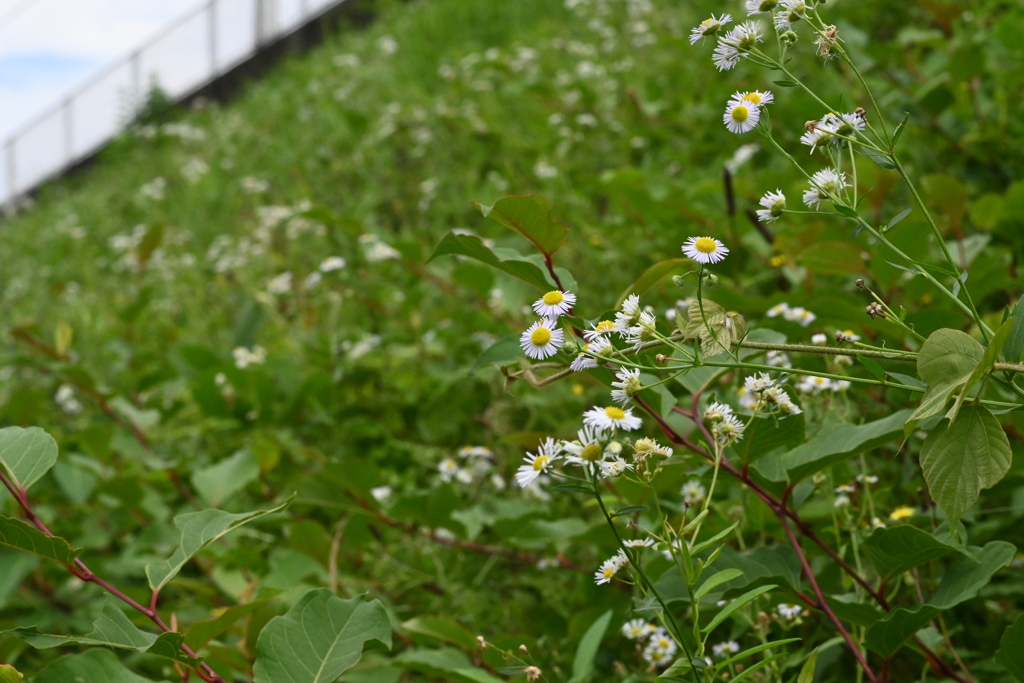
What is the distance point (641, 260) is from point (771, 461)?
170 centimetres

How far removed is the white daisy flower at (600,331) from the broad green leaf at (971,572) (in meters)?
0.49

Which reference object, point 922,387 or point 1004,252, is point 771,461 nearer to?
point 922,387

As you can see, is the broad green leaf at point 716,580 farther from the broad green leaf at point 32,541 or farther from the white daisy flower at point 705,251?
the broad green leaf at point 32,541

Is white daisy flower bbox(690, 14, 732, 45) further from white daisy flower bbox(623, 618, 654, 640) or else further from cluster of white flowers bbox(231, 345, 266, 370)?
cluster of white flowers bbox(231, 345, 266, 370)

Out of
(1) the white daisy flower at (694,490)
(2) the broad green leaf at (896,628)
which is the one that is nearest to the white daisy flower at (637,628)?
(1) the white daisy flower at (694,490)

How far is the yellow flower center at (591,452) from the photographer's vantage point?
85 centimetres

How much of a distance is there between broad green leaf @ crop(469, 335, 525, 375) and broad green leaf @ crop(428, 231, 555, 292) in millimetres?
107

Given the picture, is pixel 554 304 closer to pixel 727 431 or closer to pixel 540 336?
pixel 540 336

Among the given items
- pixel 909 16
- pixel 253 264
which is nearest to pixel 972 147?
pixel 909 16

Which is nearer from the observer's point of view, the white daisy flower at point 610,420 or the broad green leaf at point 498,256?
the white daisy flower at point 610,420

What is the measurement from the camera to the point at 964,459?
819 mm

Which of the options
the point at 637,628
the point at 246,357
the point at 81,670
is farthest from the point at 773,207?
the point at 246,357

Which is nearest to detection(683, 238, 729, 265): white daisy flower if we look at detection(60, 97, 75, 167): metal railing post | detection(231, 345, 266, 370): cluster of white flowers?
detection(231, 345, 266, 370): cluster of white flowers

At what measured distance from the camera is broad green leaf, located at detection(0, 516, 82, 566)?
3.05 feet
